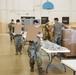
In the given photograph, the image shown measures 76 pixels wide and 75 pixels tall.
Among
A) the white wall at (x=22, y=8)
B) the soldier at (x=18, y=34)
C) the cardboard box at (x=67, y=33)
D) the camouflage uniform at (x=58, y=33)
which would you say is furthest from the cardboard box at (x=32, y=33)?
the white wall at (x=22, y=8)

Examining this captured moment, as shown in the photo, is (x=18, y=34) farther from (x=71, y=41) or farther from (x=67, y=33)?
(x=71, y=41)

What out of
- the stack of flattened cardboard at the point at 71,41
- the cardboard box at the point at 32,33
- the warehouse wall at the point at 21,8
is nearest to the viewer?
the cardboard box at the point at 32,33

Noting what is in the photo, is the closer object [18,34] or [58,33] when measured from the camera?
[58,33]

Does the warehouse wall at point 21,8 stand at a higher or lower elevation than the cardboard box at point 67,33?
higher

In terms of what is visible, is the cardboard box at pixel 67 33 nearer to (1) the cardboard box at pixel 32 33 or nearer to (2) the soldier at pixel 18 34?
(2) the soldier at pixel 18 34

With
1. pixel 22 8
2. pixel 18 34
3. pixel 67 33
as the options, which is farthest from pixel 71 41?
pixel 22 8

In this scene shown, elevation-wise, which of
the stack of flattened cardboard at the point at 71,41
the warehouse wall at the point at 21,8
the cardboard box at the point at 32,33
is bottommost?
the stack of flattened cardboard at the point at 71,41

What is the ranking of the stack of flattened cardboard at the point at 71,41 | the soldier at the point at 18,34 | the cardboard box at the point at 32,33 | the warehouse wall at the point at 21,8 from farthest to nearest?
the warehouse wall at the point at 21,8 → the soldier at the point at 18,34 → the stack of flattened cardboard at the point at 71,41 → the cardboard box at the point at 32,33

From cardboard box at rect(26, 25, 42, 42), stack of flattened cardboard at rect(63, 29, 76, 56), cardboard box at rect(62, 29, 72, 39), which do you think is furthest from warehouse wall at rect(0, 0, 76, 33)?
cardboard box at rect(26, 25, 42, 42)

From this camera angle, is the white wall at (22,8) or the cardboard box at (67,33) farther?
the white wall at (22,8)

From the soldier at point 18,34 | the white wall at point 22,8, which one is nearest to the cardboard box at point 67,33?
the soldier at point 18,34

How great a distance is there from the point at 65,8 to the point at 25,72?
15.5m

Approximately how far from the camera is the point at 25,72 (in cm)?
707

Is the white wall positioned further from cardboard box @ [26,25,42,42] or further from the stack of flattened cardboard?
cardboard box @ [26,25,42,42]
